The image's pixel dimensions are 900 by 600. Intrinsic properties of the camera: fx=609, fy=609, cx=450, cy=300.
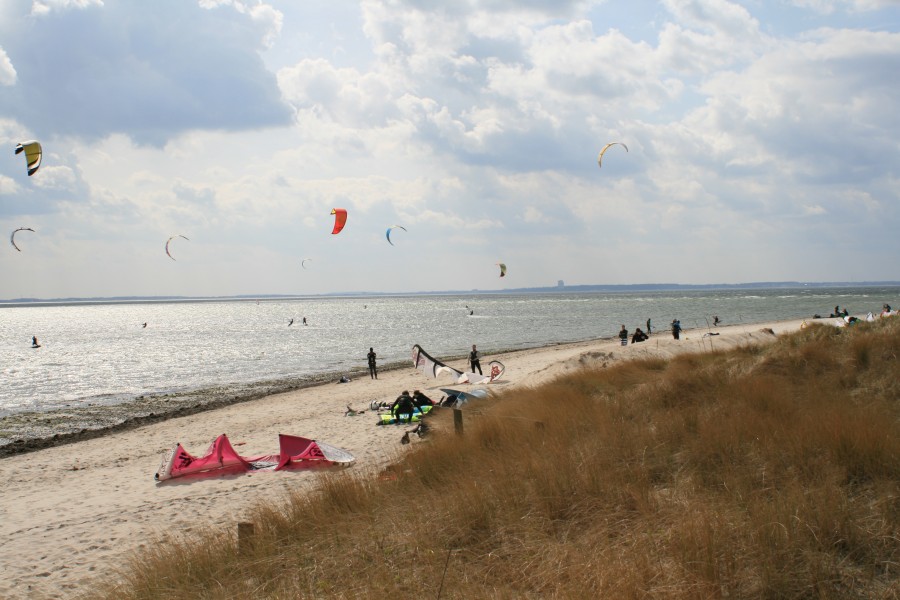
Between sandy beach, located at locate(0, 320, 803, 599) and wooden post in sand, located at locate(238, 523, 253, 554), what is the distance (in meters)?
0.80

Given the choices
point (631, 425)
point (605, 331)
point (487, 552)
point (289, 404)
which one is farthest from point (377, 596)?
point (605, 331)

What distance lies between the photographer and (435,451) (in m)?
6.47

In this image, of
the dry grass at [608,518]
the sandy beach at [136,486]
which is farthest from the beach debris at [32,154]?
the dry grass at [608,518]

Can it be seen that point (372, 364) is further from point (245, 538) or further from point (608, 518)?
point (608, 518)

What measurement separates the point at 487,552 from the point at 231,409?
710 inches

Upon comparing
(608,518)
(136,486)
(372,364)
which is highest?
(608,518)

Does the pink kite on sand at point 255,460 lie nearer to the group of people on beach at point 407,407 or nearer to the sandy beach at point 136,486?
the sandy beach at point 136,486

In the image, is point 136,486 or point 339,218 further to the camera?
point 339,218

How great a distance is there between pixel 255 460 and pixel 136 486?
1.92 m

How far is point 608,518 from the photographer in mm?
4316

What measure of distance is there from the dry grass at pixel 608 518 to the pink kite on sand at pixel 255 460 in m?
3.68

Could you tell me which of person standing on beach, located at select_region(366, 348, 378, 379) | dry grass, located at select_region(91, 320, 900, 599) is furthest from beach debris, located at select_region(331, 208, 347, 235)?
dry grass, located at select_region(91, 320, 900, 599)

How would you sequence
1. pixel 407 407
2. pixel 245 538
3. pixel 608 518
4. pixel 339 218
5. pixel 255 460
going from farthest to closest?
pixel 339 218
pixel 407 407
pixel 255 460
pixel 245 538
pixel 608 518

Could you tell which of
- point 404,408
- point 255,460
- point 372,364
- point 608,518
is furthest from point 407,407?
point 372,364
